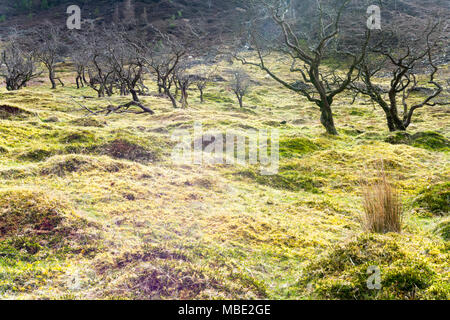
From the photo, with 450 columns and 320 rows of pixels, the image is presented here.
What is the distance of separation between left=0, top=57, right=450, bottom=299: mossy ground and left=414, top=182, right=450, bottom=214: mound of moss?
0.12 feet

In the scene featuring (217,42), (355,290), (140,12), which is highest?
(140,12)

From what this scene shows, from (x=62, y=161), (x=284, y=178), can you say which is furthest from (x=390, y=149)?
(x=62, y=161)

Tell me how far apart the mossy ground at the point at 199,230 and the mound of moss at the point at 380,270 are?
1cm

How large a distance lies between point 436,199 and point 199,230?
5082 millimetres

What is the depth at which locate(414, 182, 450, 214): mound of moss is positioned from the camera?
6004mm

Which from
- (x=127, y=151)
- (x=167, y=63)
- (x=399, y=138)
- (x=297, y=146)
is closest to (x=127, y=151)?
(x=127, y=151)

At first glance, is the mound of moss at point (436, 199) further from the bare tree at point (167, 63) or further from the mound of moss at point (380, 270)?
the bare tree at point (167, 63)

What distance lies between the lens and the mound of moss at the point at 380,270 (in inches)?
112

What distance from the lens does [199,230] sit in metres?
4.77

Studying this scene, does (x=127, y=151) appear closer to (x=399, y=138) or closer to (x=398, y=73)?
(x=399, y=138)

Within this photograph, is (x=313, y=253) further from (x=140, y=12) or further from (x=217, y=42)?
(x=140, y=12)

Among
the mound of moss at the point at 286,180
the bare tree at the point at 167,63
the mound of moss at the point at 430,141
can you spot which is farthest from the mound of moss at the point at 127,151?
the bare tree at the point at 167,63

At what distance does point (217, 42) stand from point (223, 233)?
78.2m

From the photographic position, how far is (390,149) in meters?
12.2
